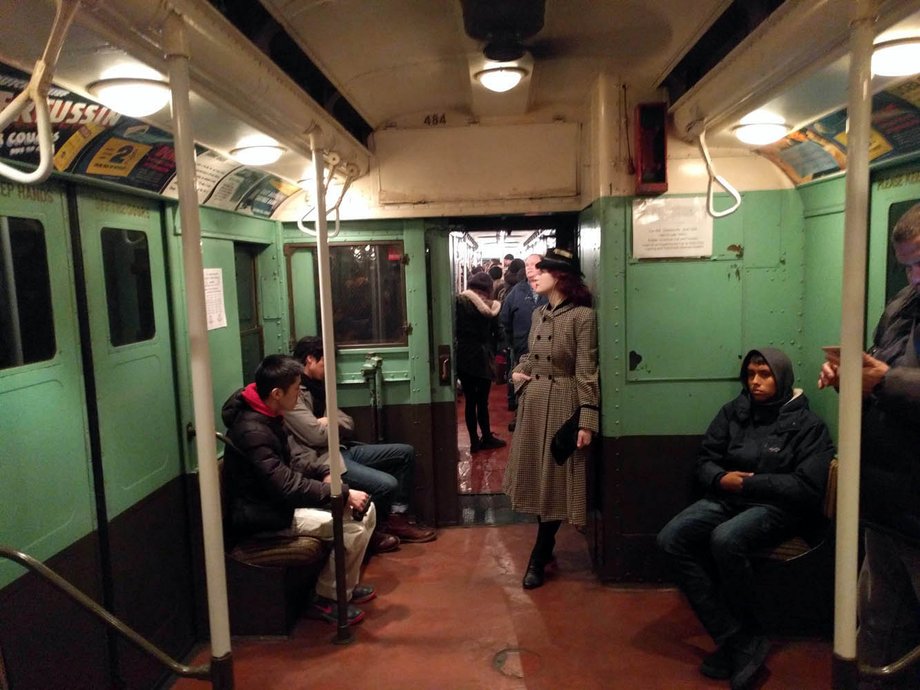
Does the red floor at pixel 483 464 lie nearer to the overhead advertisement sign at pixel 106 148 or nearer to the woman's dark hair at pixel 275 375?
the woman's dark hair at pixel 275 375

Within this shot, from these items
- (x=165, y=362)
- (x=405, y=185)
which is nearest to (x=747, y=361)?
(x=405, y=185)

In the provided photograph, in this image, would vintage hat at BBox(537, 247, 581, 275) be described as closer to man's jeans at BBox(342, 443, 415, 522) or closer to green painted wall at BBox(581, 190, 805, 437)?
green painted wall at BBox(581, 190, 805, 437)

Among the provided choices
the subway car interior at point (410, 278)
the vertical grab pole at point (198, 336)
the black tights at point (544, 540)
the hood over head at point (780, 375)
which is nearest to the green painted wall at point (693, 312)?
the subway car interior at point (410, 278)

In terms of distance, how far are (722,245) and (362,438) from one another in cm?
265

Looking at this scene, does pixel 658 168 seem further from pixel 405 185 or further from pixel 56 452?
pixel 56 452

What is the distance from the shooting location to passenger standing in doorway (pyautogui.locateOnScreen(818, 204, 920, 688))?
205 centimetres

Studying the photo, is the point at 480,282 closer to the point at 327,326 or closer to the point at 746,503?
the point at 327,326

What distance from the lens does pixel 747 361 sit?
3365 millimetres

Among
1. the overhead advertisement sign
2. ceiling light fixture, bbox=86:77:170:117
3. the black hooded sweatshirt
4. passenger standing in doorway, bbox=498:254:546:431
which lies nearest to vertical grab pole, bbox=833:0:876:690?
the black hooded sweatshirt

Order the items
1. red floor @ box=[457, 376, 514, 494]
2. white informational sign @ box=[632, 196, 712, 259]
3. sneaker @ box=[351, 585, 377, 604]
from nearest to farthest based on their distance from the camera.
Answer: white informational sign @ box=[632, 196, 712, 259] < sneaker @ box=[351, 585, 377, 604] < red floor @ box=[457, 376, 514, 494]

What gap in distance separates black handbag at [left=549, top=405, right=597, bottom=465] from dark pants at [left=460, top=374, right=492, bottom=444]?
7.45ft

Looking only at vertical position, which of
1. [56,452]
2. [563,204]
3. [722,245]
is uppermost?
[563,204]

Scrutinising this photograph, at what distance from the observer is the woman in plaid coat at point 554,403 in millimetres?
3729

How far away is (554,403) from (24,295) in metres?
2.62
